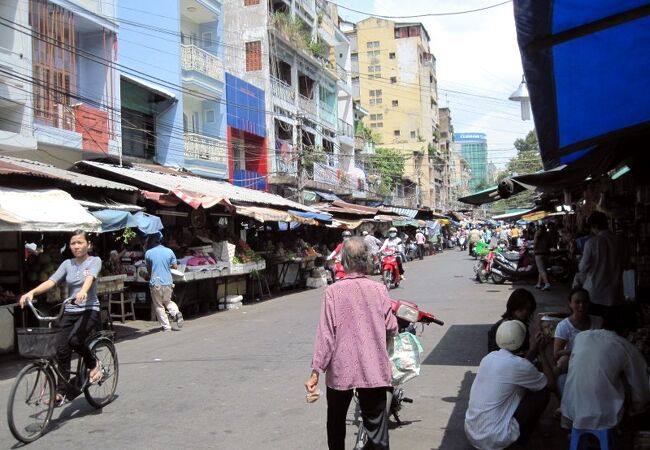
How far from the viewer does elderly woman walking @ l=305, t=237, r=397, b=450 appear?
3.63 m

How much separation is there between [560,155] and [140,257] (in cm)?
942

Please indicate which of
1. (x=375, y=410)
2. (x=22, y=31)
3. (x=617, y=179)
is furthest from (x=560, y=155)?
(x=22, y=31)

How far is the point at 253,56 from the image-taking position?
2972 cm

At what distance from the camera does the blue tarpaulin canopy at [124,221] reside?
9.95 m

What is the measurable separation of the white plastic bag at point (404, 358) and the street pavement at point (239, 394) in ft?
1.77

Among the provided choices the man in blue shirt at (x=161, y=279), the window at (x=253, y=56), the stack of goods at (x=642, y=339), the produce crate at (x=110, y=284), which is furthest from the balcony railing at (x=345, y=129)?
the stack of goods at (x=642, y=339)

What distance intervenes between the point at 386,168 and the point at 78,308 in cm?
4741

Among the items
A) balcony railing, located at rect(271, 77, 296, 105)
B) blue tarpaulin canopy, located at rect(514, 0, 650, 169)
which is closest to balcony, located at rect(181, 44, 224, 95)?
balcony railing, located at rect(271, 77, 296, 105)

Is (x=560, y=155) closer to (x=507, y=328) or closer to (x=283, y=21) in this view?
(x=507, y=328)

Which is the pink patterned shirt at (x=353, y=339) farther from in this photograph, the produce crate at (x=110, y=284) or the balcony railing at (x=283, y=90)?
the balcony railing at (x=283, y=90)

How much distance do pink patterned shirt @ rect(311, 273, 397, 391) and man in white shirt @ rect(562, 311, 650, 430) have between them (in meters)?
1.29

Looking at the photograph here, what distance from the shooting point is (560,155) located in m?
5.91

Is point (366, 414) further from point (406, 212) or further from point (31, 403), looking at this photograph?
point (406, 212)

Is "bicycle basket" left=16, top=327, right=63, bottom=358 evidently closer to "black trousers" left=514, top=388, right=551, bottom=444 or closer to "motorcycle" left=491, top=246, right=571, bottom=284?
"black trousers" left=514, top=388, right=551, bottom=444
